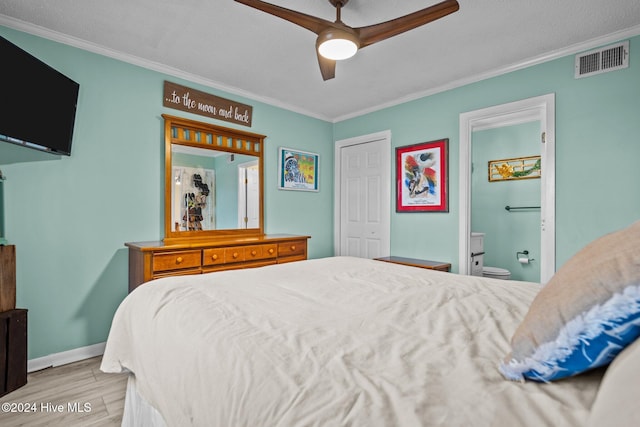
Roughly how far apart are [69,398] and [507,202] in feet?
17.1

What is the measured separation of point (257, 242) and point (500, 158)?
12.5 ft

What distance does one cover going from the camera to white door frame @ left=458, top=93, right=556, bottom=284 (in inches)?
109

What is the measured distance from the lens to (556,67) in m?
2.76

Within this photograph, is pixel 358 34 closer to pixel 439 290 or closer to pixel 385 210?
pixel 439 290

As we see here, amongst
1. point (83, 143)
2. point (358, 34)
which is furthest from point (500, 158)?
point (83, 143)

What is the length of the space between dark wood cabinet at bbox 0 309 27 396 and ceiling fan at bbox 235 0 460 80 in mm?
2419

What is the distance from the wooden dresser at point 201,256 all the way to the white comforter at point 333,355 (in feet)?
3.39

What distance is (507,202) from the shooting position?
180 inches

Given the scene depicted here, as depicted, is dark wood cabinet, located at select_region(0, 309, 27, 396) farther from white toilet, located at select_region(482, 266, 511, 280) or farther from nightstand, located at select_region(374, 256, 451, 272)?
white toilet, located at select_region(482, 266, 511, 280)

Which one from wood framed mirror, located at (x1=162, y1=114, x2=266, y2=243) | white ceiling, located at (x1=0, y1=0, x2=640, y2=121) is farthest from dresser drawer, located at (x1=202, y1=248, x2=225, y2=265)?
white ceiling, located at (x1=0, y1=0, x2=640, y2=121)

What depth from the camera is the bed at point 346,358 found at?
58 cm

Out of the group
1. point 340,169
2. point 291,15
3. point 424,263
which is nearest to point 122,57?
point 291,15

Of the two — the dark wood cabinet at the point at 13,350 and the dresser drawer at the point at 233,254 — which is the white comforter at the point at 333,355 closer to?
the dark wood cabinet at the point at 13,350

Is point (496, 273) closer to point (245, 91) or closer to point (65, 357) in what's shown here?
point (245, 91)
